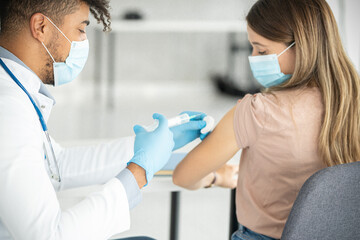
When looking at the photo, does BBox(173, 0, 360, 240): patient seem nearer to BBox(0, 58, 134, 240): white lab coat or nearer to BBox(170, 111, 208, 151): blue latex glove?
BBox(170, 111, 208, 151): blue latex glove

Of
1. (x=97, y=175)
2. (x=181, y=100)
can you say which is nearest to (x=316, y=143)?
(x=97, y=175)

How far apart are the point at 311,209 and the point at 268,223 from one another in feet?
0.91

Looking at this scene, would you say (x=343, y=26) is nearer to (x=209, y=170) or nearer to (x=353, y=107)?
(x=353, y=107)

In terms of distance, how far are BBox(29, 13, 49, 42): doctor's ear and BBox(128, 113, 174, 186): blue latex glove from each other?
354 mm

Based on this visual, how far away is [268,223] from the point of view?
991mm

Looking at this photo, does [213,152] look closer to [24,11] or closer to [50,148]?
[50,148]

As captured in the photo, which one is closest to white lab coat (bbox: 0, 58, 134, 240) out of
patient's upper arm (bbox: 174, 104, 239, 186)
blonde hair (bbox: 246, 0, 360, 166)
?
patient's upper arm (bbox: 174, 104, 239, 186)

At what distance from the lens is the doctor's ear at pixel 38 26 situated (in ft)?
3.17

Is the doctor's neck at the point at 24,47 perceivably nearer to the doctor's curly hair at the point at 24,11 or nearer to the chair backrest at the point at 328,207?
the doctor's curly hair at the point at 24,11

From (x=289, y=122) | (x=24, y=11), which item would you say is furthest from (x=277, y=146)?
(x=24, y=11)

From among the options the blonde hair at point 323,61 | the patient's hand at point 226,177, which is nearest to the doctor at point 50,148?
the patient's hand at point 226,177

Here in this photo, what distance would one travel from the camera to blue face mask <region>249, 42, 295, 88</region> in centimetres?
110

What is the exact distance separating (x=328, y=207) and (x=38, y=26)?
768 millimetres

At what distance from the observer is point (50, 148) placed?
1043 mm
